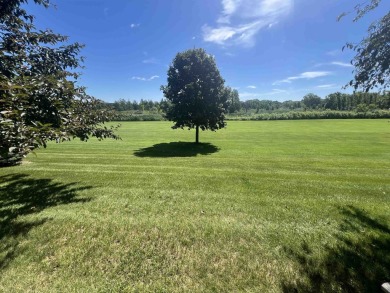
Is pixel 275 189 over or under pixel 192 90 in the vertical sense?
under

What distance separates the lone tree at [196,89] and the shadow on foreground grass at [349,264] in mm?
15654

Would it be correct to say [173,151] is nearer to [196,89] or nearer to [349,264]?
[196,89]

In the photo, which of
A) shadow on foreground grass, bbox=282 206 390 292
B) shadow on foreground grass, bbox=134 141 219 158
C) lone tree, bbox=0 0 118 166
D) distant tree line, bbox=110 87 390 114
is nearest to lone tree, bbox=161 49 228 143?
shadow on foreground grass, bbox=134 141 219 158

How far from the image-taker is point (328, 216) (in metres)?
5.65

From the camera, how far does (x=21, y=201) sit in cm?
653

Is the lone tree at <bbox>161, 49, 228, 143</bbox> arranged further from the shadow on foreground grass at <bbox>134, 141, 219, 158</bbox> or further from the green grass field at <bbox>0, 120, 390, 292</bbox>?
the green grass field at <bbox>0, 120, 390, 292</bbox>

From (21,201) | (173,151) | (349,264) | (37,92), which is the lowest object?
(173,151)

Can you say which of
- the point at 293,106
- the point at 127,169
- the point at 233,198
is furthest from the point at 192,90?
the point at 293,106

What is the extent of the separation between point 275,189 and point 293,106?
189 metres

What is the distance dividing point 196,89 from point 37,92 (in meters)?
14.6

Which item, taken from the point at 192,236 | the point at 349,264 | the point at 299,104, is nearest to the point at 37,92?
the point at 192,236

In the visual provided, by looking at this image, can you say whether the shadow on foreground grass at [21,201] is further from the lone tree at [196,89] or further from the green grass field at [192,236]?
the lone tree at [196,89]

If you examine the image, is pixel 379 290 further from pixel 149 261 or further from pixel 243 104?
pixel 243 104

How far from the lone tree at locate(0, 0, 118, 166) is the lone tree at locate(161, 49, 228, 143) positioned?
11626 mm
